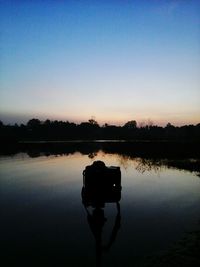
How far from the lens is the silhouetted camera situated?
729 cm

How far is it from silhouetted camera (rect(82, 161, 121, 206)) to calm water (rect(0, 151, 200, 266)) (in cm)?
178

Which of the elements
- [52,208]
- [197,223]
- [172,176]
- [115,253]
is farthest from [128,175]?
[115,253]

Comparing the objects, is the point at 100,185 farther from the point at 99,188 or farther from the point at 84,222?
the point at 84,222

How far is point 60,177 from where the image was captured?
105 feet

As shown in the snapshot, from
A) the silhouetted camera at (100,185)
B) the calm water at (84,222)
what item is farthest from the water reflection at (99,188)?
the calm water at (84,222)

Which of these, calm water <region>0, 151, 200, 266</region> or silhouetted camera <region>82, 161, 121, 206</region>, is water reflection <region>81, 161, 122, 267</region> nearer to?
silhouetted camera <region>82, 161, 121, 206</region>

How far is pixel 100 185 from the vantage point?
24.2ft

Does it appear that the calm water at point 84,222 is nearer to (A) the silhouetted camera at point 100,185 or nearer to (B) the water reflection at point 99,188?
(B) the water reflection at point 99,188

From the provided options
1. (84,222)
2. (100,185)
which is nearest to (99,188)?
(100,185)

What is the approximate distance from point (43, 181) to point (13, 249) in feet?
58.0

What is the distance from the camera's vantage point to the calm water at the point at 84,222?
36.7ft

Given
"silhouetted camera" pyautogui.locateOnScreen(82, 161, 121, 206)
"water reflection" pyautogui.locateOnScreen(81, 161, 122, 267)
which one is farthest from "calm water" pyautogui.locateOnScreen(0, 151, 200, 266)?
"silhouetted camera" pyautogui.locateOnScreen(82, 161, 121, 206)

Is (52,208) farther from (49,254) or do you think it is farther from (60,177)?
(60,177)

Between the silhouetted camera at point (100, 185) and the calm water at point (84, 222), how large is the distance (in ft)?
5.85
